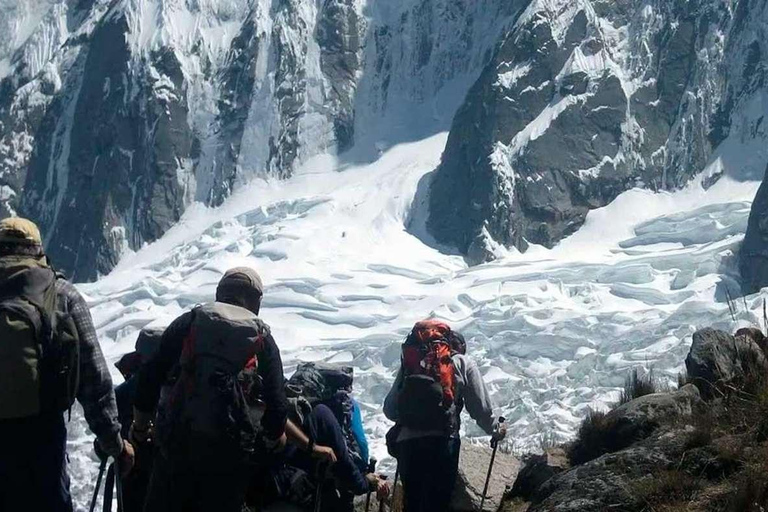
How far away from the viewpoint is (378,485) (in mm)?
6344

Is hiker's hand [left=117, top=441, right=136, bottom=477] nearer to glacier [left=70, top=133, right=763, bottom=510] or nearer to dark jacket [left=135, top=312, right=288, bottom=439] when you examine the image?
dark jacket [left=135, top=312, right=288, bottom=439]

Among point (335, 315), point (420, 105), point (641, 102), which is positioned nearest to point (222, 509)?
point (335, 315)

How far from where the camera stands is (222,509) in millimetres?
5184

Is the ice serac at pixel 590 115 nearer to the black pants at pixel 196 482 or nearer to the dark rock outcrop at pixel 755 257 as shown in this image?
the dark rock outcrop at pixel 755 257

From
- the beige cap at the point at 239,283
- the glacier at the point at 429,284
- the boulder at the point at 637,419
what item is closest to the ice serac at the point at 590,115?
the glacier at the point at 429,284

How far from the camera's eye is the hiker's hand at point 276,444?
17.4 feet

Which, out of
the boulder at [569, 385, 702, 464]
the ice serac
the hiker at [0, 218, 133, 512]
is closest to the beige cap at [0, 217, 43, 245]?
the hiker at [0, 218, 133, 512]

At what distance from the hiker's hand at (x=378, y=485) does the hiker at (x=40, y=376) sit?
4.88ft

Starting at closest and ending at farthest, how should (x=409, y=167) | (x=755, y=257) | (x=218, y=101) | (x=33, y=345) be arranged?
(x=33, y=345) < (x=755, y=257) < (x=409, y=167) < (x=218, y=101)

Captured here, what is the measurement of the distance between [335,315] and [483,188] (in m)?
16.7

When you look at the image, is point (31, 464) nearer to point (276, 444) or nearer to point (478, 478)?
point (276, 444)

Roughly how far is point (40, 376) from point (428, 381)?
8.01ft

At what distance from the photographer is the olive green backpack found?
16.2 ft

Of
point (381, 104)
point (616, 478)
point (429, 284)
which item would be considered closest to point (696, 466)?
point (616, 478)
